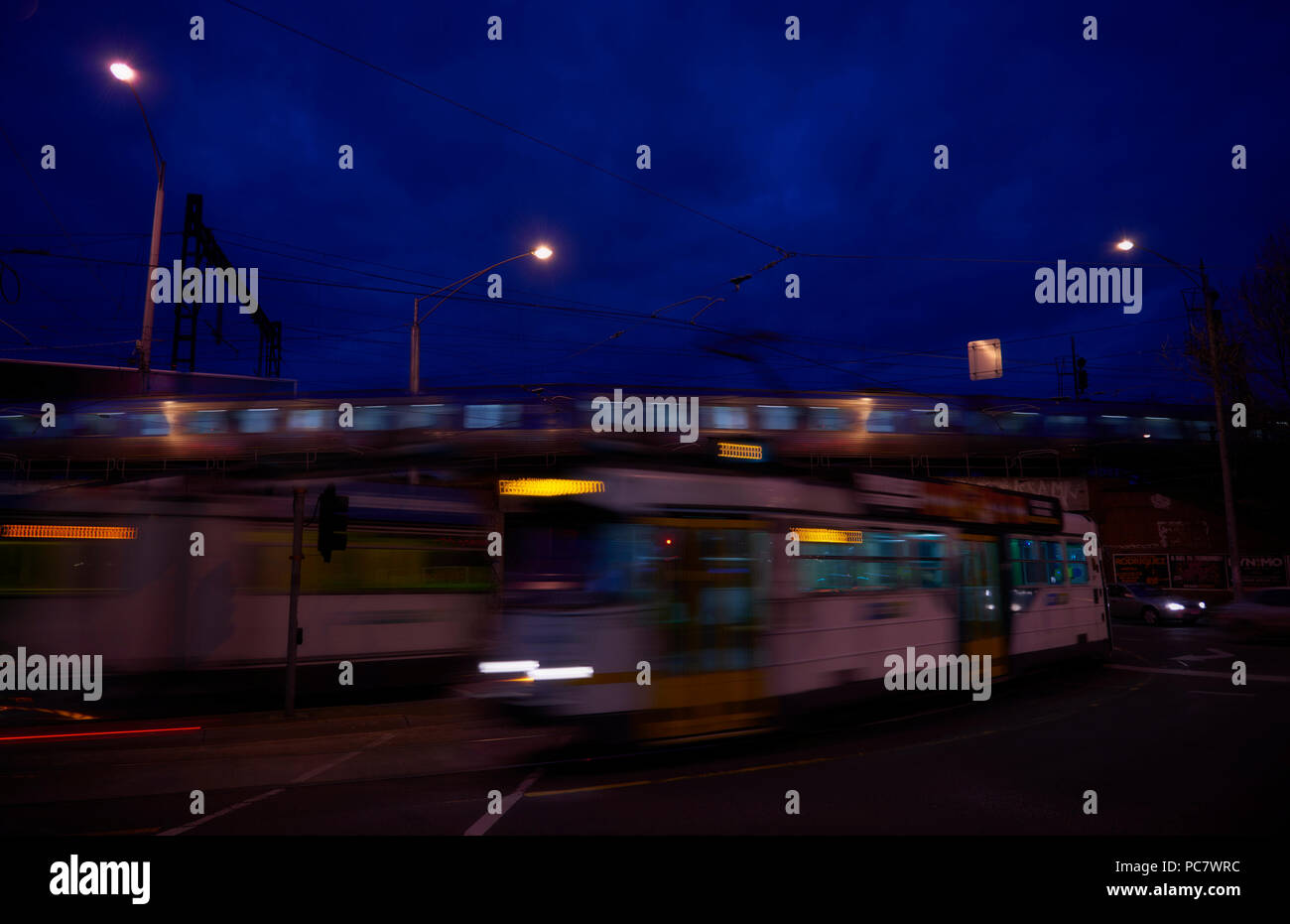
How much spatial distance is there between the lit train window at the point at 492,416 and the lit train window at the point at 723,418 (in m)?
5.71

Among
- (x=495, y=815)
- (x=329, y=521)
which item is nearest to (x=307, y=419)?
(x=329, y=521)

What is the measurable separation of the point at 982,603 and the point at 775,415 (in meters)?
13.6

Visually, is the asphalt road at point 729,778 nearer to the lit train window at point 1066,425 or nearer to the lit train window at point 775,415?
the lit train window at point 775,415

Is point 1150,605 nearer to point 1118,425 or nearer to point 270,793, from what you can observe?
point 1118,425

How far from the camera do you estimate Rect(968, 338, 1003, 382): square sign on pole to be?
52.6 feet

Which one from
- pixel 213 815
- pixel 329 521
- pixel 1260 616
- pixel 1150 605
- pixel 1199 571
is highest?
pixel 329 521

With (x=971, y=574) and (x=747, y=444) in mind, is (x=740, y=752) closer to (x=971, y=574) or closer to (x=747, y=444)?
(x=747, y=444)

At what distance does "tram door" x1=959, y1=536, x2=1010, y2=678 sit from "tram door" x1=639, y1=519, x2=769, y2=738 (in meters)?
4.13

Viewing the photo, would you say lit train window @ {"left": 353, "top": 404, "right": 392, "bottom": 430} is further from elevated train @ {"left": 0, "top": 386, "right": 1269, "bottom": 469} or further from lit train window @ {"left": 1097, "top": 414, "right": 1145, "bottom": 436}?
lit train window @ {"left": 1097, "top": 414, "right": 1145, "bottom": 436}

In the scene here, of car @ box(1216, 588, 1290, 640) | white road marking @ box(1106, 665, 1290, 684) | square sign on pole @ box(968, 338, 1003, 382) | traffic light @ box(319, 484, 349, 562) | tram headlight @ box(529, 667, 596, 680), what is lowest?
white road marking @ box(1106, 665, 1290, 684)

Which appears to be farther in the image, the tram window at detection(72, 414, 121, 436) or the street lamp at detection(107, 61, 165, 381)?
the tram window at detection(72, 414, 121, 436)

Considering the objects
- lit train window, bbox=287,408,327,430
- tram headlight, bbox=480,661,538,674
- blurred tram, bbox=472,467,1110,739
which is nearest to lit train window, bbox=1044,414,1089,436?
blurred tram, bbox=472,467,1110,739

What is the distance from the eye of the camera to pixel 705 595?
782cm
